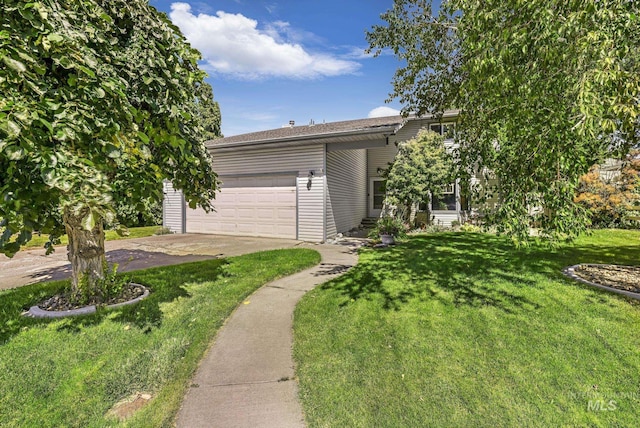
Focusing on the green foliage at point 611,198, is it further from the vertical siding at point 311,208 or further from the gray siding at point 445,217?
the vertical siding at point 311,208

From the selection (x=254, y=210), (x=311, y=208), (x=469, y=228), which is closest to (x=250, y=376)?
(x=311, y=208)

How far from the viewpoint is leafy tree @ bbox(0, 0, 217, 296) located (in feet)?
6.95

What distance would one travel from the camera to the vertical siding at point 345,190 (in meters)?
11.3

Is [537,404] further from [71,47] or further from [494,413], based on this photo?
[71,47]

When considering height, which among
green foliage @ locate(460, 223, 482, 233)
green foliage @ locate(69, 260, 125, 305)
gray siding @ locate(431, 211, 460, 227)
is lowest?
green foliage @ locate(69, 260, 125, 305)

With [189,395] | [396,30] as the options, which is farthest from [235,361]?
[396,30]

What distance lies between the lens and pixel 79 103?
8.22 ft

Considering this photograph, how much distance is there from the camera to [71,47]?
2.48m

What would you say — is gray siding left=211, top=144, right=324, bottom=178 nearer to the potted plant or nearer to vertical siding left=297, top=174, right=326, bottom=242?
vertical siding left=297, top=174, right=326, bottom=242

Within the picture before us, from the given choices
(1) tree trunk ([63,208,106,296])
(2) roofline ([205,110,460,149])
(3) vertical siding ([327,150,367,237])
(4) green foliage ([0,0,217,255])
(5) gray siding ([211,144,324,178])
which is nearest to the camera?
(4) green foliage ([0,0,217,255])

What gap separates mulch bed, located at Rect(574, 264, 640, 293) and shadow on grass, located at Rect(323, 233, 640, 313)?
0.37m

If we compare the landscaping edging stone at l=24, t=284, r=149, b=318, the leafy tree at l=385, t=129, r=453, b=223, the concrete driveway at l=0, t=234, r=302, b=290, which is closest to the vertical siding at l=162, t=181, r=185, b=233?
the concrete driveway at l=0, t=234, r=302, b=290

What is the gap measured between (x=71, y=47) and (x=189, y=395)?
310 cm

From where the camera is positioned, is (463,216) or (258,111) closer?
(463,216)
